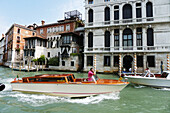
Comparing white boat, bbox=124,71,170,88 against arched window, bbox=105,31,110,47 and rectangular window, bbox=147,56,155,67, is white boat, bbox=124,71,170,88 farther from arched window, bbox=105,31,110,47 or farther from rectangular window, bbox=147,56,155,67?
arched window, bbox=105,31,110,47

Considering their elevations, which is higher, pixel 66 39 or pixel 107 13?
pixel 107 13

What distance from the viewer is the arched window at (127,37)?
17.5m

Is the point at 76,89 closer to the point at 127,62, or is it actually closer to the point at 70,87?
the point at 70,87

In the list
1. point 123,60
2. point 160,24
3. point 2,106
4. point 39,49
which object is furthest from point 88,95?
point 39,49

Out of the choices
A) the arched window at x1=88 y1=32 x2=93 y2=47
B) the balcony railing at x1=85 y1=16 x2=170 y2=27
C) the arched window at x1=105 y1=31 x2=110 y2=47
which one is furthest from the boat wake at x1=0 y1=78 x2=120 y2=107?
the balcony railing at x1=85 y1=16 x2=170 y2=27

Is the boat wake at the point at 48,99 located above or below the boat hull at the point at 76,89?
below

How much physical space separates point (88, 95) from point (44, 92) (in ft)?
8.28

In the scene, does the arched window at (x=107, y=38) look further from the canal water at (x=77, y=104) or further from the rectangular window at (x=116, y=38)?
the canal water at (x=77, y=104)

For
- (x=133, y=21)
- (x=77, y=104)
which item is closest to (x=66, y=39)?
(x=133, y=21)

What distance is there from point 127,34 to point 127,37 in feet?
1.53

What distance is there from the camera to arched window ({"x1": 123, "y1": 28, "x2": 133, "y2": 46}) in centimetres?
1745

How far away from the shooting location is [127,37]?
17609 mm

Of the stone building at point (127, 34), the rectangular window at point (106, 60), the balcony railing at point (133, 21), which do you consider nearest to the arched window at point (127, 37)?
the stone building at point (127, 34)

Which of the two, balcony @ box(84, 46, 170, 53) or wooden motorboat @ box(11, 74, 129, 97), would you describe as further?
balcony @ box(84, 46, 170, 53)
